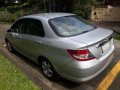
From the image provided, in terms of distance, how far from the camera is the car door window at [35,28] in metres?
5.44

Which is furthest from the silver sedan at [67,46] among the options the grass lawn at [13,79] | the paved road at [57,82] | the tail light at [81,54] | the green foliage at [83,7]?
the green foliage at [83,7]

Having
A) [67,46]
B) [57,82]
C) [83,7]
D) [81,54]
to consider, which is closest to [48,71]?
[57,82]

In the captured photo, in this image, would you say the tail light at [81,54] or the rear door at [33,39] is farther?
the rear door at [33,39]

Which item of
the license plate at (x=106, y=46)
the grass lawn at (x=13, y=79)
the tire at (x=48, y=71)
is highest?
the license plate at (x=106, y=46)

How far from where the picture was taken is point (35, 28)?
5750 mm

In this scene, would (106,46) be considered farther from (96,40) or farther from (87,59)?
(87,59)

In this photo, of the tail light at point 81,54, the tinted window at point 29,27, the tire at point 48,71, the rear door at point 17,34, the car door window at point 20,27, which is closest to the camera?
the tail light at point 81,54

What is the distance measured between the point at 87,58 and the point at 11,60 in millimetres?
3321

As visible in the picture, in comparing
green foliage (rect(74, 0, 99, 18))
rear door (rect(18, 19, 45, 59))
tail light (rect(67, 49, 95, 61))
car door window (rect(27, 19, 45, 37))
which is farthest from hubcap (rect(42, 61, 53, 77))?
green foliage (rect(74, 0, 99, 18))

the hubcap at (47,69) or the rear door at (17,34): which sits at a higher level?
the rear door at (17,34)

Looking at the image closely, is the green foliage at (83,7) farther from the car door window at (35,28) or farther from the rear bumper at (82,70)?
the rear bumper at (82,70)

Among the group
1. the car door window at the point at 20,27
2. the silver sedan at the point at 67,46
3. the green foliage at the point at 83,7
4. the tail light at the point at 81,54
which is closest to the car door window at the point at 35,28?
the silver sedan at the point at 67,46

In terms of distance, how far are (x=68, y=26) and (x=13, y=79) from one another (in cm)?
190

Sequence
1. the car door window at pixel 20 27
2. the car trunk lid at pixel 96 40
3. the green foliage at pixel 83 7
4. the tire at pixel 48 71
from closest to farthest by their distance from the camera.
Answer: the car trunk lid at pixel 96 40 < the tire at pixel 48 71 < the car door window at pixel 20 27 < the green foliage at pixel 83 7
